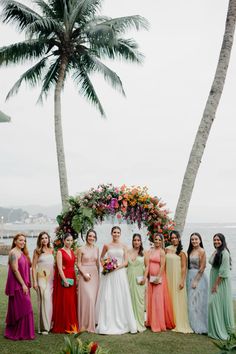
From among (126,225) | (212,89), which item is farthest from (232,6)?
(126,225)

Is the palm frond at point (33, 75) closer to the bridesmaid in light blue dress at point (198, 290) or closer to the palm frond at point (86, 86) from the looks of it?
the palm frond at point (86, 86)

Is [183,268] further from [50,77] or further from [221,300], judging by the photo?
[50,77]

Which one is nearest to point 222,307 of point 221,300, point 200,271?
point 221,300

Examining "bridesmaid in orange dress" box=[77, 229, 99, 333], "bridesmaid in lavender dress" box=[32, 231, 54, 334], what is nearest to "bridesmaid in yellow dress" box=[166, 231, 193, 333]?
"bridesmaid in orange dress" box=[77, 229, 99, 333]

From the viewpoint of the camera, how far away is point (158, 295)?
374 inches

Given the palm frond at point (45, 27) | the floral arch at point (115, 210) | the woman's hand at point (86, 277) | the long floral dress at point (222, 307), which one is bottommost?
the long floral dress at point (222, 307)

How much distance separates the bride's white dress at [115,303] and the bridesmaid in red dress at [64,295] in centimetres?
57

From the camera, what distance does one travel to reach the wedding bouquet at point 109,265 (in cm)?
931

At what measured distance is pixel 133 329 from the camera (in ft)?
30.0

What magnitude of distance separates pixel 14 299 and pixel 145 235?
3406mm

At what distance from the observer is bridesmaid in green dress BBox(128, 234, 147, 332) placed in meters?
9.48

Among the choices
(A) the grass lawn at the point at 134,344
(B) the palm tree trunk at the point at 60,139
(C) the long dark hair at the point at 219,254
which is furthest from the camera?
(B) the palm tree trunk at the point at 60,139

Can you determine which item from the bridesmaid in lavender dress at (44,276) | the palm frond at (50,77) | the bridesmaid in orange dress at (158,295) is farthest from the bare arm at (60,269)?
the palm frond at (50,77)

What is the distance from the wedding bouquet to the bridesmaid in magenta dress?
1.66 meters
